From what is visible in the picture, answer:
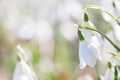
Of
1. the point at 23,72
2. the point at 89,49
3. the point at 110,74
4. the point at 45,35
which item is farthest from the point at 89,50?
→ the point at 45,35

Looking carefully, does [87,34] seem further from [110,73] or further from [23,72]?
[23,72]

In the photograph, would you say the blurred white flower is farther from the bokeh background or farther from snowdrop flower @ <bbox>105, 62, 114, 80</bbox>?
the bokeh background

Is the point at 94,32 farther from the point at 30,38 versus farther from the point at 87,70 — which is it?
the point at 30,38

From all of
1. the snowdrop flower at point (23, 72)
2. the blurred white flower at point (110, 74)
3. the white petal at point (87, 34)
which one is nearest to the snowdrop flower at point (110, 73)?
the blurred white flower at point (110, 74)

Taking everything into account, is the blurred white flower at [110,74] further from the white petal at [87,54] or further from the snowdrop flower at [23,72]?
the snowdrop flower at [23,72]

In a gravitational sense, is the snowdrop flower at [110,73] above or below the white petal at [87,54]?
below

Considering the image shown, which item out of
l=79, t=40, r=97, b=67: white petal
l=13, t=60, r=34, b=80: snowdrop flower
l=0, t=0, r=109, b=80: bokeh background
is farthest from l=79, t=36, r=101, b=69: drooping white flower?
l=0, t=0, r=109, b=80: bokeh background

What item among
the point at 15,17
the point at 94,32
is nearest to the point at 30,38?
the point at 15,17
